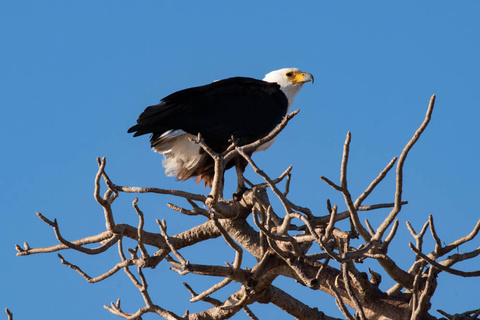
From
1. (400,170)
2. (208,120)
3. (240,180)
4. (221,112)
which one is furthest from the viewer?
(221,112)

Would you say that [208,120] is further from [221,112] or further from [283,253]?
[283,253]

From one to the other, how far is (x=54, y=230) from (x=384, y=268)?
68.7 inches

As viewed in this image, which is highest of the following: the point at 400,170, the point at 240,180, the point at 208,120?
the point at 208,120

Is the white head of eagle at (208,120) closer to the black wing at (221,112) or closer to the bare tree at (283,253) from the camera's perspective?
the black wing at (221,112)

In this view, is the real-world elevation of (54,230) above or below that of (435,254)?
above

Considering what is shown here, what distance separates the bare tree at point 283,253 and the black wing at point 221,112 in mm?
1092

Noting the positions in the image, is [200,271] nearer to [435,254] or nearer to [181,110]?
[435,254]

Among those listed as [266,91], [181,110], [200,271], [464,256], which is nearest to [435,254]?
[464,256]

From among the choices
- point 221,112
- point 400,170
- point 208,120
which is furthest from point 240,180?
point 400,170

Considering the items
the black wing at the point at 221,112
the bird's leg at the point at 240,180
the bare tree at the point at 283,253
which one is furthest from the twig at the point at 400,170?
the black wing at the point at 221,112

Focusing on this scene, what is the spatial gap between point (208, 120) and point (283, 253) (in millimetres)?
2352

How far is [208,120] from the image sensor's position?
5793 mm

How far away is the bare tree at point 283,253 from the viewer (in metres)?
3.24

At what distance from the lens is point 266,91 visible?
6.36 metres
